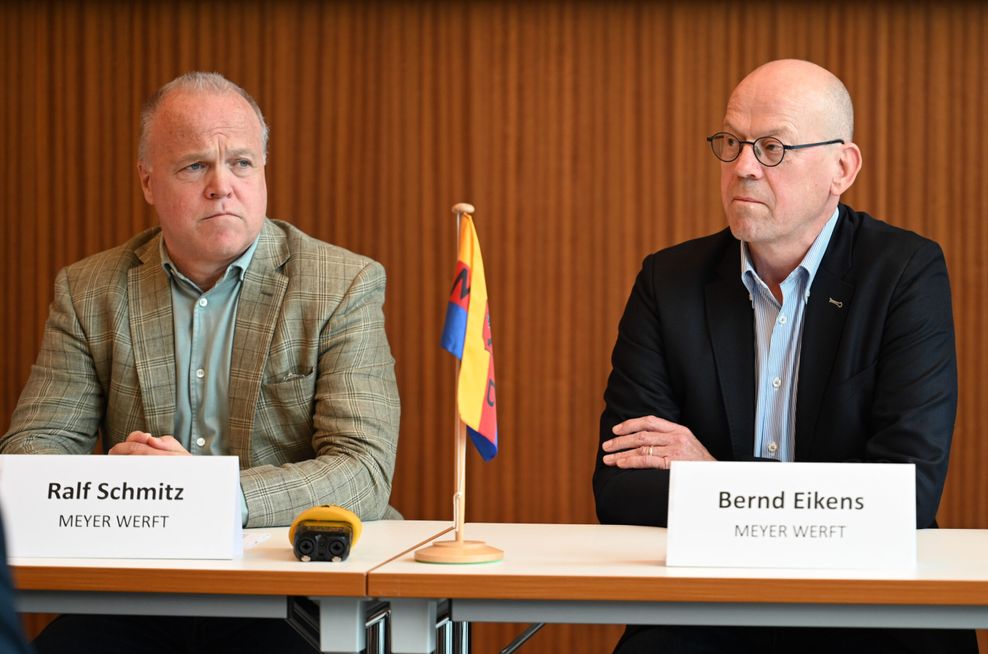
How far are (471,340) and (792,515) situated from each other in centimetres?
53

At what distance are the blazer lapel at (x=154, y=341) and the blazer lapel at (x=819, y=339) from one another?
1319 mm

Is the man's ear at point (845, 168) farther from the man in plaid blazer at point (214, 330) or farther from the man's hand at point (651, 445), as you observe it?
the man in plaid blazer at point (214, 330)

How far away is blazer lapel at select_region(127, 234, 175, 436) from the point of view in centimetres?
246

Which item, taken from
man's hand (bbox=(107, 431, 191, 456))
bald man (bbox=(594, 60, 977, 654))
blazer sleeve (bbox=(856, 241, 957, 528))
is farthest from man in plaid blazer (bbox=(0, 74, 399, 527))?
blazer sleeve (bbox=(856, 241, 957, 528))

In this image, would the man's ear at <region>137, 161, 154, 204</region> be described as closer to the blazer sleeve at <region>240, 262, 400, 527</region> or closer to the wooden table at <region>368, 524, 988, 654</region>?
the blazer sleeve at <region>240, 262, 400, 527</region>

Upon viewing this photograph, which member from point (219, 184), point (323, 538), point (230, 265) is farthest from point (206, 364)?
point (323, 538)

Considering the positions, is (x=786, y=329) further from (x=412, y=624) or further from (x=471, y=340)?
(x=412, y=624)

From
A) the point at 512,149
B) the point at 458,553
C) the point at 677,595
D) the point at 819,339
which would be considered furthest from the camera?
the point at 512,149

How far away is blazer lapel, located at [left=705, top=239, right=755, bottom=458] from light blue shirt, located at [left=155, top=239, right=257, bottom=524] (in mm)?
1029

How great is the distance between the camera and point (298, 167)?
4230 mm

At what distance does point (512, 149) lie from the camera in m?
4.18

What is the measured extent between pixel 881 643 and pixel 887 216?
246cm

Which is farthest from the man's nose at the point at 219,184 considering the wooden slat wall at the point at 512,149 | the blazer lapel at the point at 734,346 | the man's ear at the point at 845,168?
the wooden slat wall at the point at 512,149

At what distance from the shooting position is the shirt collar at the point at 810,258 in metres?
2.45
